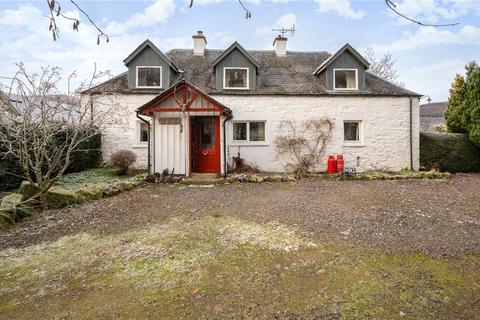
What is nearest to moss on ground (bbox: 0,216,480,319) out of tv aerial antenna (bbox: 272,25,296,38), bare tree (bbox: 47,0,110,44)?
bare tree (bbox: 47,0,110,44)

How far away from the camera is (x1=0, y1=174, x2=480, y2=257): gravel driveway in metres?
5.09

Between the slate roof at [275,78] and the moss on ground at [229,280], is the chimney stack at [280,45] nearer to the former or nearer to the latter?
the slate roof at [275,78]

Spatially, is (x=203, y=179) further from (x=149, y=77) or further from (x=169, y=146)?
(x=149, y=77)

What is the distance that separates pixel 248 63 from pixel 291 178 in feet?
21.1

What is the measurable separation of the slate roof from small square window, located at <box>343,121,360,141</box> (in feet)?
4.89

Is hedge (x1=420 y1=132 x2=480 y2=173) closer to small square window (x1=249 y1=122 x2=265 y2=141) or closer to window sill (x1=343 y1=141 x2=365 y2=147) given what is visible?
window sill (x1=343 y1=141 x2=365 y2=147)

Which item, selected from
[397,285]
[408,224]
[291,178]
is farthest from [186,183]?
[397,285]

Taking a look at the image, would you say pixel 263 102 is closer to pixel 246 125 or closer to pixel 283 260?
pixel 246 125

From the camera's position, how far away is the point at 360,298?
322 cm

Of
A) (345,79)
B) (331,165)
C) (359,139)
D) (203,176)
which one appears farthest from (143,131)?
(359,139)

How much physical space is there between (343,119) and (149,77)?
10.2 m

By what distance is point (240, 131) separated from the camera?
1328cm

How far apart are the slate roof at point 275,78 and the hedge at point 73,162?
2734 millimetres

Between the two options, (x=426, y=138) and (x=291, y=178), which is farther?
(x=426, y=138)
